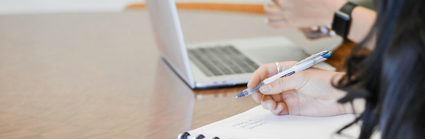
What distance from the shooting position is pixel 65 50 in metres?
0.98

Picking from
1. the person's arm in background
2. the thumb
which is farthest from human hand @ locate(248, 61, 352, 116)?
the person's arm in background

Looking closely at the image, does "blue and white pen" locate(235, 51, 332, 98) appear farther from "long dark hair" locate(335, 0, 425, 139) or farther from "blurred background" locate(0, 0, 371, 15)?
"blurred background" locate(0, 0, 371, 15)

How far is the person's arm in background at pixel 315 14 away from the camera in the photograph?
962mm

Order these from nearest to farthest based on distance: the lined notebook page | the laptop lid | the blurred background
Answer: the lined notebook page, the laptop lid, the blurred background

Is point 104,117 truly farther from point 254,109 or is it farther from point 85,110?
point 254,109

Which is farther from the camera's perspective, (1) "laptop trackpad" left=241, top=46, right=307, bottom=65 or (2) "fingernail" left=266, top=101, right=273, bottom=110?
(1) "laptop trackpad" left=241, top=46, right=307, bottom=65

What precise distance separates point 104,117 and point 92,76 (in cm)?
21

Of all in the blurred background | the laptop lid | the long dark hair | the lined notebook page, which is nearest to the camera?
the long dark hair

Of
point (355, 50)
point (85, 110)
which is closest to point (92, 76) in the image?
point (85, 110)

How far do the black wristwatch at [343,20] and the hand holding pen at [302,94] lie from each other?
1.26 ft

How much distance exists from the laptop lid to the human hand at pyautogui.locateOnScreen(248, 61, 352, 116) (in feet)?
0.57

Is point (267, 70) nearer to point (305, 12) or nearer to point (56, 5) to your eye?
point (305, 12)

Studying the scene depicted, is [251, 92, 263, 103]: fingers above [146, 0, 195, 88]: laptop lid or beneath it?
beneath

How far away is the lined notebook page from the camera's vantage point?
56 centimetres
